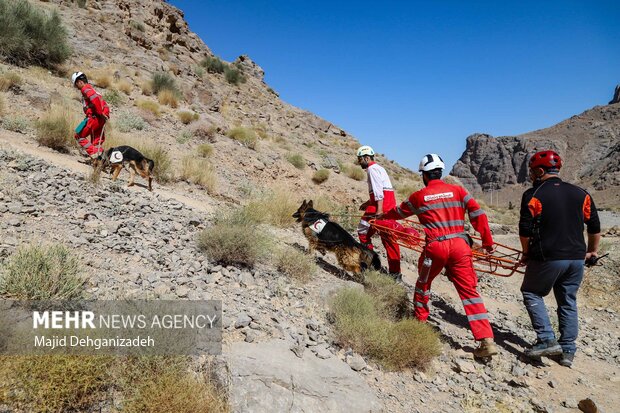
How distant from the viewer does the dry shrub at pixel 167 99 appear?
14.8 metres

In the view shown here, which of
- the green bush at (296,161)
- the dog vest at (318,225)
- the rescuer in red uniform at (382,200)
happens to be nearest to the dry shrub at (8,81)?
the green bush at (296,161)

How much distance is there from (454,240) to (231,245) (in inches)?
101

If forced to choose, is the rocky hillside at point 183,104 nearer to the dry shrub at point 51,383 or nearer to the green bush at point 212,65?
the green bush at point 212,65

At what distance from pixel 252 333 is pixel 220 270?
124 centimetres

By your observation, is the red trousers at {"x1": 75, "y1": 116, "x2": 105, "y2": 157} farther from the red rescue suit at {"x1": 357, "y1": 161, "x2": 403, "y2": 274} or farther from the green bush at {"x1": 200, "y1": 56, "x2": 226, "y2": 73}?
the green bush at {"x1": 200, "y1": 56, "x2": 226, "y2": 73}

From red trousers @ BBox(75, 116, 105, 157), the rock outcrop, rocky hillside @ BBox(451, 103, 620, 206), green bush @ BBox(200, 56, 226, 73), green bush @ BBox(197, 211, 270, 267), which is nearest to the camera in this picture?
green bush @ BBox(197, 211, 270, 267)

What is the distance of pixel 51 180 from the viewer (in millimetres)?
4926

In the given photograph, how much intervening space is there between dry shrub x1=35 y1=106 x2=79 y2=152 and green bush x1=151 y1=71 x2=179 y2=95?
8303 millimetres

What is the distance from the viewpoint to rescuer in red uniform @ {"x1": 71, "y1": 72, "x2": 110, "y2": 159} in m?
6.56

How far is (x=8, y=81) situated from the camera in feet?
31.2

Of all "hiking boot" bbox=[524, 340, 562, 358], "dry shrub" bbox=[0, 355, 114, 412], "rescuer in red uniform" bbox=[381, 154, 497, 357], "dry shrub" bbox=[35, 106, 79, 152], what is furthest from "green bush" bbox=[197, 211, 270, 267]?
"dry shrub" bbox=[35, 106, 79, 152]

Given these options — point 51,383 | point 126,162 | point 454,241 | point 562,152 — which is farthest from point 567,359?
point 562,152

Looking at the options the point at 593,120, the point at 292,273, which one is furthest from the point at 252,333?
the point at 593,120

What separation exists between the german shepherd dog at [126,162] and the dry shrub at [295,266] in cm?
322
